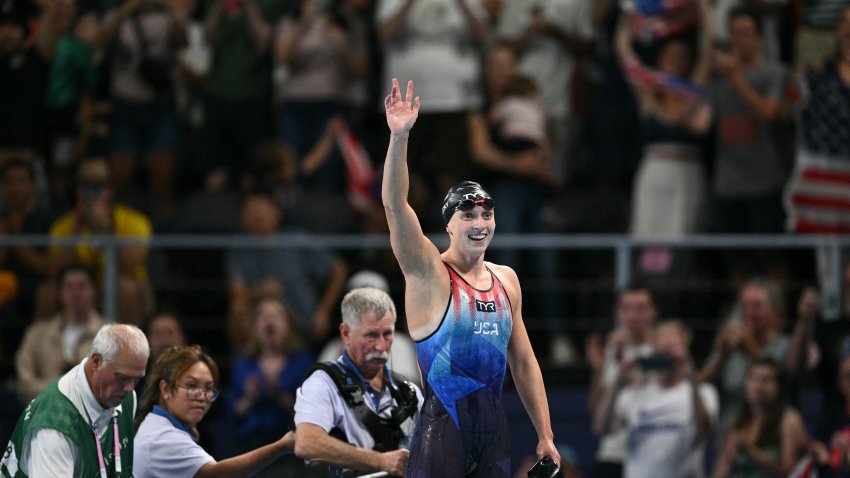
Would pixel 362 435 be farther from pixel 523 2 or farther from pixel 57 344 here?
pixel 523 2

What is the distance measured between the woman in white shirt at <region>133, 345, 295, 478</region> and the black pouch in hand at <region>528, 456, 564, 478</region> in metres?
1.49

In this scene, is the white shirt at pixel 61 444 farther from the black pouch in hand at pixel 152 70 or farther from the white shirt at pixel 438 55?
the black pouch in hand at pixel 152 70

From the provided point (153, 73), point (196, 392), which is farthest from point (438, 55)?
point (196, 392)

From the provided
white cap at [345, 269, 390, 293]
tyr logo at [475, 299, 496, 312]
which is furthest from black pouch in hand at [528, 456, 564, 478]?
white cap at [345, 269, 390, 293]

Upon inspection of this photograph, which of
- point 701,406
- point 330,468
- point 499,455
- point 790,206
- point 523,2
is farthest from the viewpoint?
point 523,2

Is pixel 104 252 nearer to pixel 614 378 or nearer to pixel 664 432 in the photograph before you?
pixel 614 378

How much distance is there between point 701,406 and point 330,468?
415cm

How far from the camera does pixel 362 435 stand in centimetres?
813

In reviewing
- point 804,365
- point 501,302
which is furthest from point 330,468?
point 804,365

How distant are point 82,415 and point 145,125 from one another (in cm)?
687

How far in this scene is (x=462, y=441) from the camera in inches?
284

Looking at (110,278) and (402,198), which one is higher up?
(402,198)

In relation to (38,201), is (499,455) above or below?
below

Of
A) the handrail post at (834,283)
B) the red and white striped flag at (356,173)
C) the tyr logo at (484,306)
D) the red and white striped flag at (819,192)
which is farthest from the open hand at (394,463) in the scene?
the red and white striped flag at (819,192)
